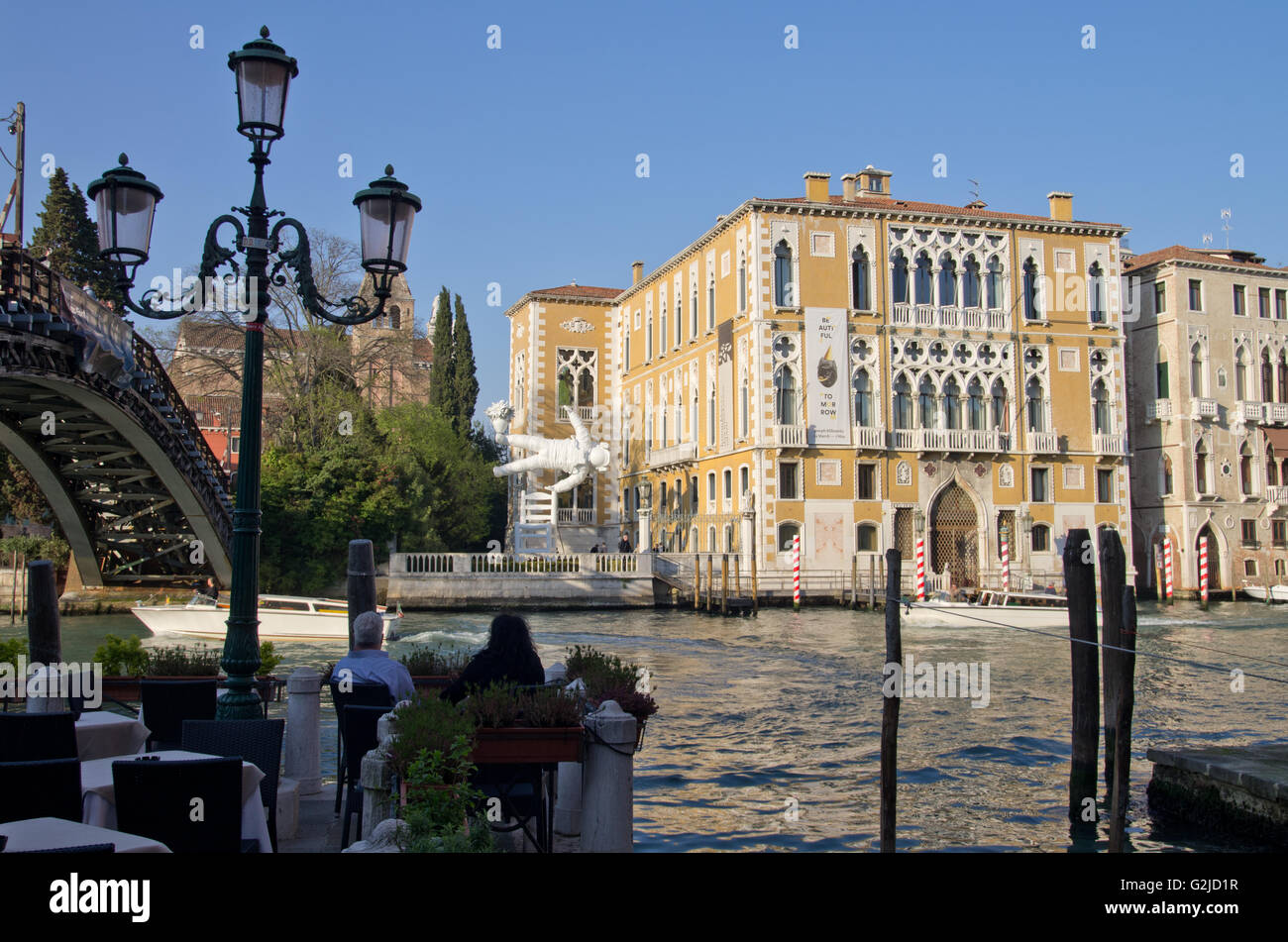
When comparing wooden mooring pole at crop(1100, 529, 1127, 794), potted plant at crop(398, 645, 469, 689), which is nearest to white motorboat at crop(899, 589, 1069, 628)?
wooden mooring pole at crop(1100, 529, 1127, 794)

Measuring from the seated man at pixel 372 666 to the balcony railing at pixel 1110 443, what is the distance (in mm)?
27983

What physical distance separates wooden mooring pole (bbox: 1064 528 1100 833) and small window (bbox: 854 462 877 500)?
21.2 meters

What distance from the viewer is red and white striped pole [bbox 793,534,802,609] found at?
2606 centimetres

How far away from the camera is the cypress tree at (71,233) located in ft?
97.1

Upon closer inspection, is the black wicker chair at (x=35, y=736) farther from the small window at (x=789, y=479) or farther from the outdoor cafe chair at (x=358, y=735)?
the small window at (x=789, y=479)

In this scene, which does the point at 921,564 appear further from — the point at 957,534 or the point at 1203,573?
the point at 1203,573

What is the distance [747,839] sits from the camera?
22.0 feet

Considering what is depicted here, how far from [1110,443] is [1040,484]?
2.35 meters

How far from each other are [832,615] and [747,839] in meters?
18.2

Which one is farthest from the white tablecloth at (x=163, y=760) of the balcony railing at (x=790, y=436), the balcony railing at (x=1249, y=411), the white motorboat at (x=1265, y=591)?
the balcony railing at (x=1249, y=411)
